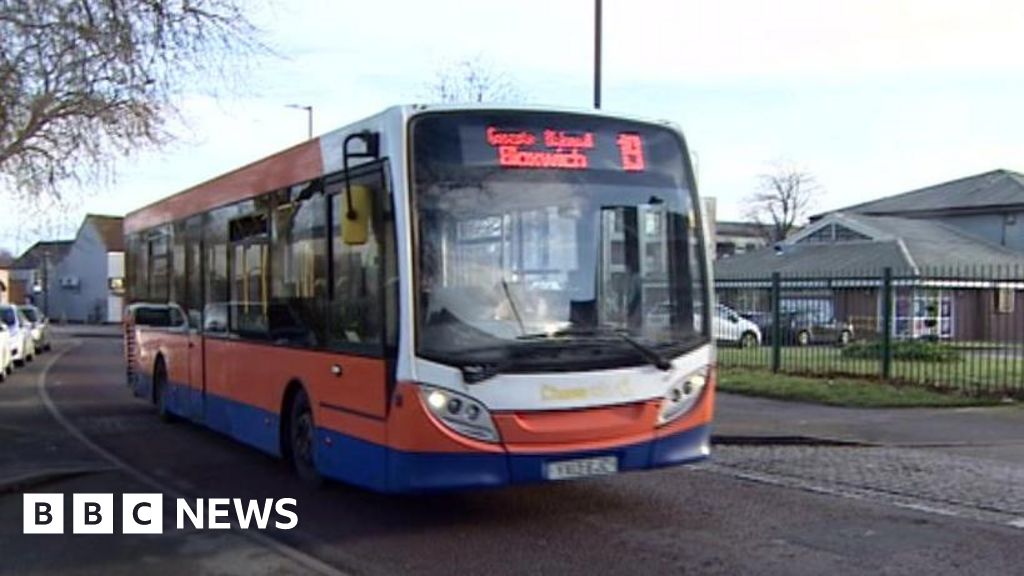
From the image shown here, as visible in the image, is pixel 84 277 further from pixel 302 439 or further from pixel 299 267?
pixel 299 267

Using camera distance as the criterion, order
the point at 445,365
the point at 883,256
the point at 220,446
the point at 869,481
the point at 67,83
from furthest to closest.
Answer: the point at 883,256 → the point at 67,83 → the point at 220,446 → the point at 869,481 → the point at 445,365

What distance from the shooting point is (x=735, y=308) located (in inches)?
947

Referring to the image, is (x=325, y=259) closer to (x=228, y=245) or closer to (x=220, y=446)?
(x=228, y=245)

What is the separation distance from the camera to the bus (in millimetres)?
7688

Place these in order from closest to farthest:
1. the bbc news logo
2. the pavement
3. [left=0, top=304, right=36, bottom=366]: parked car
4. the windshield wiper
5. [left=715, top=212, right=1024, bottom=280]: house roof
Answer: the windshield wiper
the bbc news logo
the pavement
[left=0, top=304, right=36, bottom=366]: parked car
[left=715, top=212, right=1024, bottom=280]: house roof

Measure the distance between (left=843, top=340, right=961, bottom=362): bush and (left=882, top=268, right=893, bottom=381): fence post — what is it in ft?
1.03

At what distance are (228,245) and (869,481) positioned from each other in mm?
6931

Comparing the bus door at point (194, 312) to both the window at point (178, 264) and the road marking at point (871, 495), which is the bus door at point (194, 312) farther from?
the road marking at point (871, 495)

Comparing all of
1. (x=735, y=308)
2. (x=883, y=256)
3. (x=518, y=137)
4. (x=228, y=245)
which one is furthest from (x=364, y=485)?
(x=883, y=256)

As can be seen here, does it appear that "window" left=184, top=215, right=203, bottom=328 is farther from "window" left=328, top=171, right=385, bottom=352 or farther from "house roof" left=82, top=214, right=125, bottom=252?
"house roof" left=82, top=214, right=125, bottom=252

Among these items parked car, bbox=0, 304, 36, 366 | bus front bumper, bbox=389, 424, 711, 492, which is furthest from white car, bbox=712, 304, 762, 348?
parked car, bbox=0, 304, 36, 366

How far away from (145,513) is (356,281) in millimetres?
2541

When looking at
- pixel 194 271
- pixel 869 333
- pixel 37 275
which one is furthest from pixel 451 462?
pixel 37 275

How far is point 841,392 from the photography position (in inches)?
673
